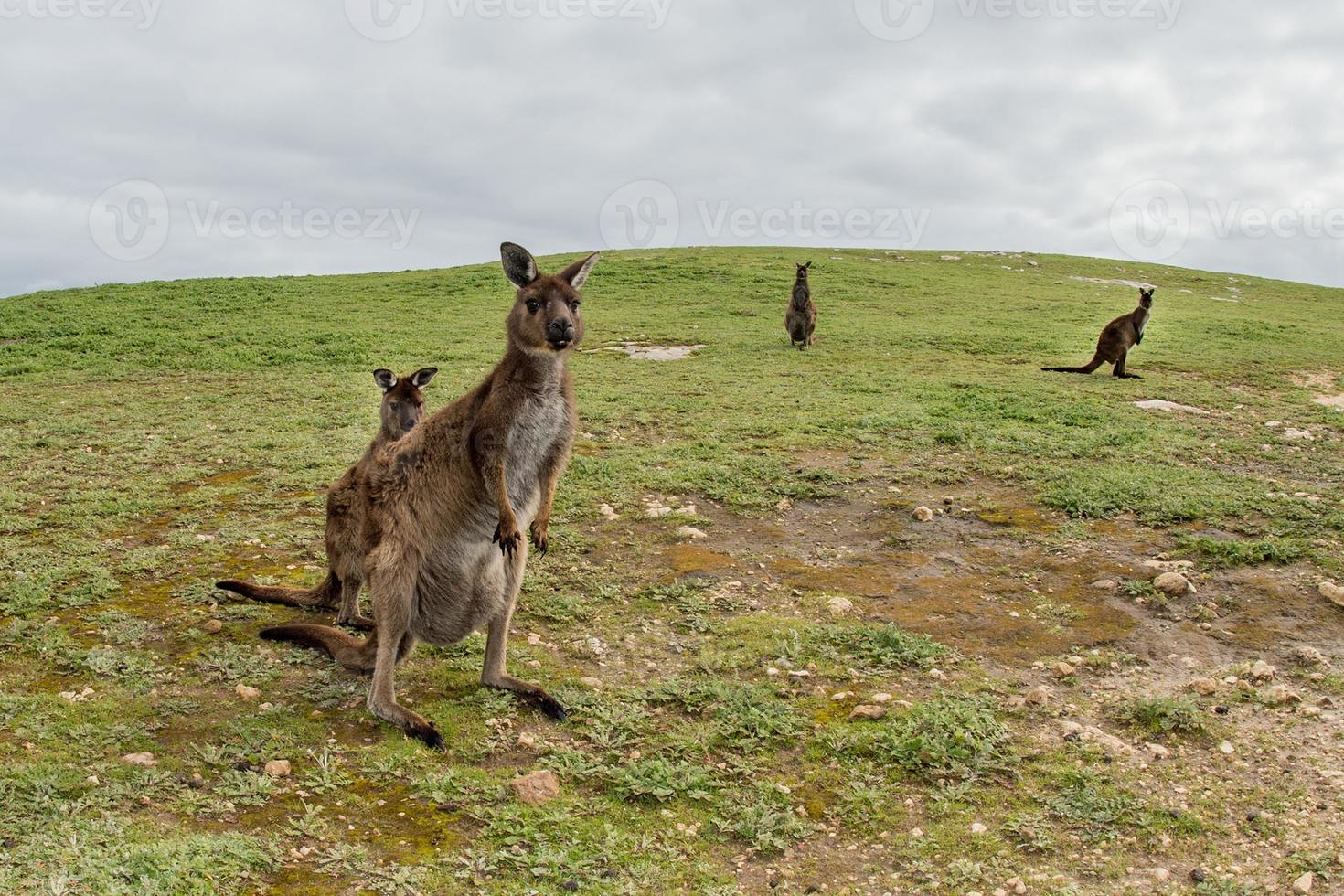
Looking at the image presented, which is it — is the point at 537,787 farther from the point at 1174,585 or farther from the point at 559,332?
the point at 1174,585

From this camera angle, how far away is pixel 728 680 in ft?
14.3

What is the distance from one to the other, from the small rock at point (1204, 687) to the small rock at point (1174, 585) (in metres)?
1.08

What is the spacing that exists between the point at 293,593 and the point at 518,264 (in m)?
2.17

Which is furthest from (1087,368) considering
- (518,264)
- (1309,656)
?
(518,264)

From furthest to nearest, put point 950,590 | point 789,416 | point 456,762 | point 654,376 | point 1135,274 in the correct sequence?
point 1135,274, point 654,376, point 789,416, point 950,590, point 456,762

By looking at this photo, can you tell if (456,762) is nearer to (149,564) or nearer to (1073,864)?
(1073,864)

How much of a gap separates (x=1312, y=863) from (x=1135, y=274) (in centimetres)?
3413

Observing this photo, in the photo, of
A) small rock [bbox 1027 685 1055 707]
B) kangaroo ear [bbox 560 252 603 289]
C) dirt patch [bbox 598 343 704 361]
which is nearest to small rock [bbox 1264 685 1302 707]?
small rock [bbox 1027 685 1055 707]

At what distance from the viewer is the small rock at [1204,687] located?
417cm

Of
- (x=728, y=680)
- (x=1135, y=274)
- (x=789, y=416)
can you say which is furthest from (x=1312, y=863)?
(x=1135, y=274)

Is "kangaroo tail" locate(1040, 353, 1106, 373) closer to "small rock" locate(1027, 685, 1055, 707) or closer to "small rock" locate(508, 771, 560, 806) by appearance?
"small rock" locate(1027, 685, 1055, 707)

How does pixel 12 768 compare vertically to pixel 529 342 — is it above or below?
below

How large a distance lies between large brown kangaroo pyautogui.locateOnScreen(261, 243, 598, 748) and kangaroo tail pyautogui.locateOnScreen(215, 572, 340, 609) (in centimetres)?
39

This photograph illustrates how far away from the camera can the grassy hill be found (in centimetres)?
313
